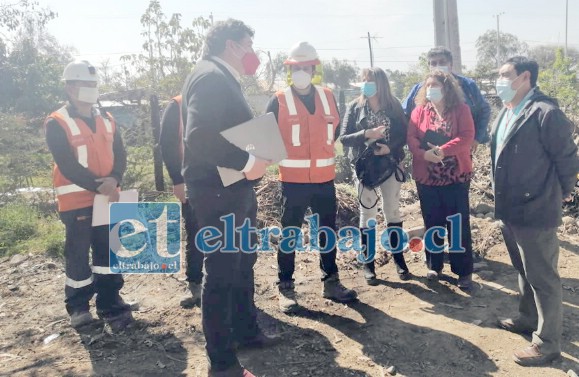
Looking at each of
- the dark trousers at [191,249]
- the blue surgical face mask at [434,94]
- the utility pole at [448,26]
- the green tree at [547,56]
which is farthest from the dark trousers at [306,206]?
the green tree at [547,56]

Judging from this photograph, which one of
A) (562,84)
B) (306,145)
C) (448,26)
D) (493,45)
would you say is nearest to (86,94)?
(306,145)

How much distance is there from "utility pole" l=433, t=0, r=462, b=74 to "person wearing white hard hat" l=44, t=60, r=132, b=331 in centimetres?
492

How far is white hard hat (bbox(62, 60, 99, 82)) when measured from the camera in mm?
A: 3656

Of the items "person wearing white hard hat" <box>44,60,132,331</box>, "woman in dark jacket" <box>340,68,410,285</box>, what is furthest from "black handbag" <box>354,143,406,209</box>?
"person wearing white hard hat" <box>44,60,132,331</box>

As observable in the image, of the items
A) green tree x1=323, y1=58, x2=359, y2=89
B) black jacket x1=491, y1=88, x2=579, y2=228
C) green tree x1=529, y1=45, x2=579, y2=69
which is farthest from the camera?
green tree x1=323, y1=58, x2=359, y2=89

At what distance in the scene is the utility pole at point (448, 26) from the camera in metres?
6.66

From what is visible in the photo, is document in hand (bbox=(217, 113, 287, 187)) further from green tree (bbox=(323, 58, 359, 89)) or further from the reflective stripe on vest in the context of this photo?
green tree (bbox=(323, 58, 359, 89))

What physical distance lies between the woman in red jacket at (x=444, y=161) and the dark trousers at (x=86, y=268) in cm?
281

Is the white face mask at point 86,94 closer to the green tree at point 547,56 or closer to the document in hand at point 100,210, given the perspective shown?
the document in hand at point 100,210

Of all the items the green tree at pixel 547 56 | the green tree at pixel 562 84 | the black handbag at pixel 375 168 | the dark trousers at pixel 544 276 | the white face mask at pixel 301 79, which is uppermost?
the green tree at pixel 547 56

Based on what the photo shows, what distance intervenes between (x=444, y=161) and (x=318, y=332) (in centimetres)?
185

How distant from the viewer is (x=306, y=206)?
13.2ft

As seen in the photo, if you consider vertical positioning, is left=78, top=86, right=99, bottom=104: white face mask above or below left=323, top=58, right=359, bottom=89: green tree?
below

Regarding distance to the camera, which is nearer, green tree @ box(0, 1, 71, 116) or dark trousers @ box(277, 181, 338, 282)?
dark trousers @ box(277, 181, 338, 282)
